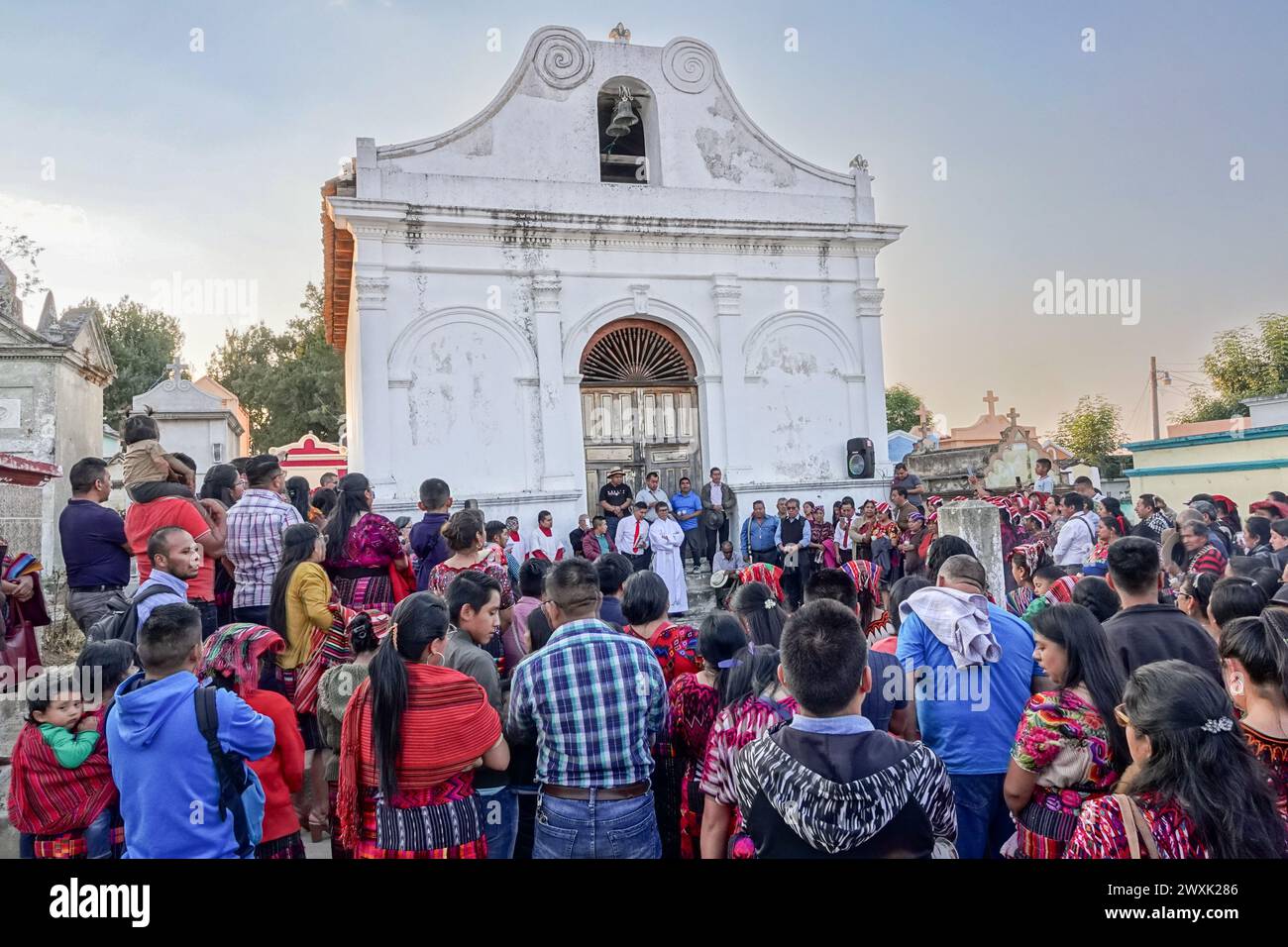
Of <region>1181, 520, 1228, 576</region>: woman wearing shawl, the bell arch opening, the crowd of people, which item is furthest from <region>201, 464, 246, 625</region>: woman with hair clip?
the bell arch opening

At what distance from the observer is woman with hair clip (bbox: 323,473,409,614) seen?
5418 millimetres

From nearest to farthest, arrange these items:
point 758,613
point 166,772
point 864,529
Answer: point 166,772 < point 758,613 < point 864,529

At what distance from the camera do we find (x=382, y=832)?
3.10 meters

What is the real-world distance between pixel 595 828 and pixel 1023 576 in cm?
504

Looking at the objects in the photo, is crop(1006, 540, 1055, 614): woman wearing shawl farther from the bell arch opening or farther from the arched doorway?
the bell arch opening

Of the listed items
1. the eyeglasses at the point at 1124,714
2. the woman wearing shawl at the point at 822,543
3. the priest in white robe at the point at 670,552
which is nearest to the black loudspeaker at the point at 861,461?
the woman wearing shawl at the point at 822,543

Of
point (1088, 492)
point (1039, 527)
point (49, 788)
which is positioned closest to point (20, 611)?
point (49, 788)

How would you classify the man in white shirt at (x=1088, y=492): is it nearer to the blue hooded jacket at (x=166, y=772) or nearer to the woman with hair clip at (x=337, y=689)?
the woman with hair clip at (x=337, y=689)

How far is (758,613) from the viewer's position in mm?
4039

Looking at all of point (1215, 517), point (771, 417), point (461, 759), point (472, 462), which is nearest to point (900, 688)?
point (461, 759)

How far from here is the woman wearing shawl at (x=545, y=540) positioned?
1257 centimetres

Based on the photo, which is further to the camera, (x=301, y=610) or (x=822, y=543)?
(x=822, y=543)

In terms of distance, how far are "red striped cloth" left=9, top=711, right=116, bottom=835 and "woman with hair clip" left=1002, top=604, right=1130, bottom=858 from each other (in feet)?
11.1

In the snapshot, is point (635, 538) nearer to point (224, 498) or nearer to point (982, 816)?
point (224, 498)
